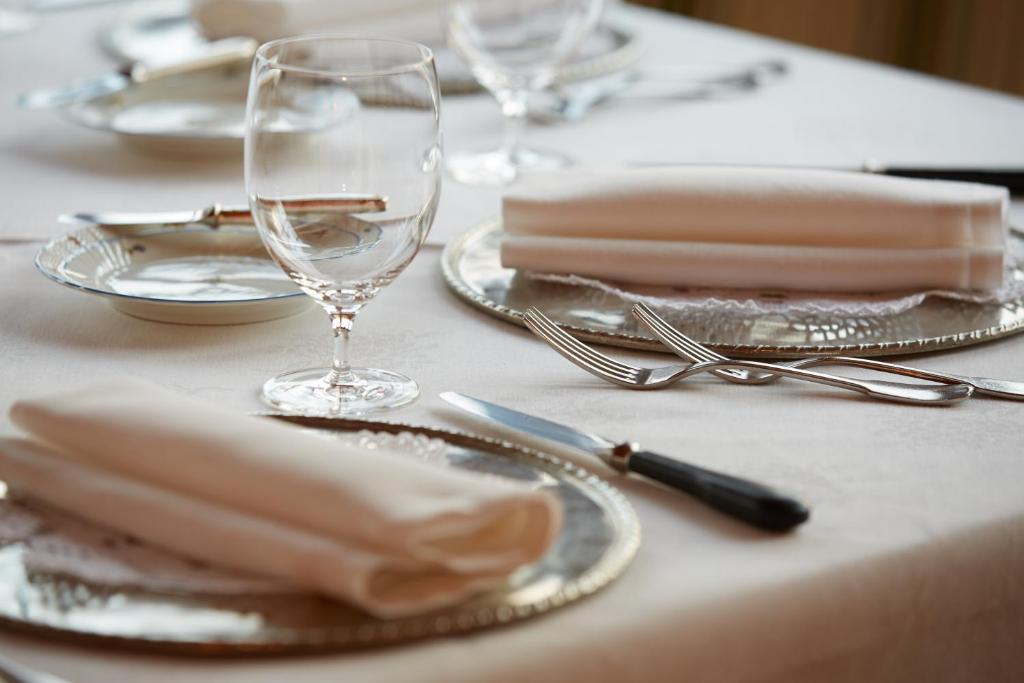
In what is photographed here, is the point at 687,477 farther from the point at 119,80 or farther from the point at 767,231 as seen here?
the point at 119,80

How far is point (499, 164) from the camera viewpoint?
53.8 inches

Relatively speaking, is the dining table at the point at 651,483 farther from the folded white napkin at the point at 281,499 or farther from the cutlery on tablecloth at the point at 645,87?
the cutlery on tablecloth at the point at 645,87

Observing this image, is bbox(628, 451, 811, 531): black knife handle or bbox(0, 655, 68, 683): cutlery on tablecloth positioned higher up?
bbox(628, 451, 811, 531): black knife handle

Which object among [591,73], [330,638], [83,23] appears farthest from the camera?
[83,23]

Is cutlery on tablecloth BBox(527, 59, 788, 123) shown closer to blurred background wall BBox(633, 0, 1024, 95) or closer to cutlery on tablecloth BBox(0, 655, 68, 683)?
cutlery on tablecloth BBox(0, 655, 68, 683)

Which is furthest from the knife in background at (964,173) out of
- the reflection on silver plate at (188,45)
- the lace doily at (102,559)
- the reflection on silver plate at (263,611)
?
the lace doily at (102,559)

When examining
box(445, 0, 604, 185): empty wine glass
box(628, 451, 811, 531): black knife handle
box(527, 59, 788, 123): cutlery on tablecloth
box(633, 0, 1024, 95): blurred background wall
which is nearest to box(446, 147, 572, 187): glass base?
box(445, 0, 604, 185): empty wine glass

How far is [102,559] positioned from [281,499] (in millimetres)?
84

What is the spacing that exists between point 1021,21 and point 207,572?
9.85 ft

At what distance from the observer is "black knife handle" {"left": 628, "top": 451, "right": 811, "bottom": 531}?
62cm

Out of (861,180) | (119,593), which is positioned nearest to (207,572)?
(119,593)

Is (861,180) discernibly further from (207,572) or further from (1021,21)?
(1021,21)

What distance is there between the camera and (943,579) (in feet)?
2.11

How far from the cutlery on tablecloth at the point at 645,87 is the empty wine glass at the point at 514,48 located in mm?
171
